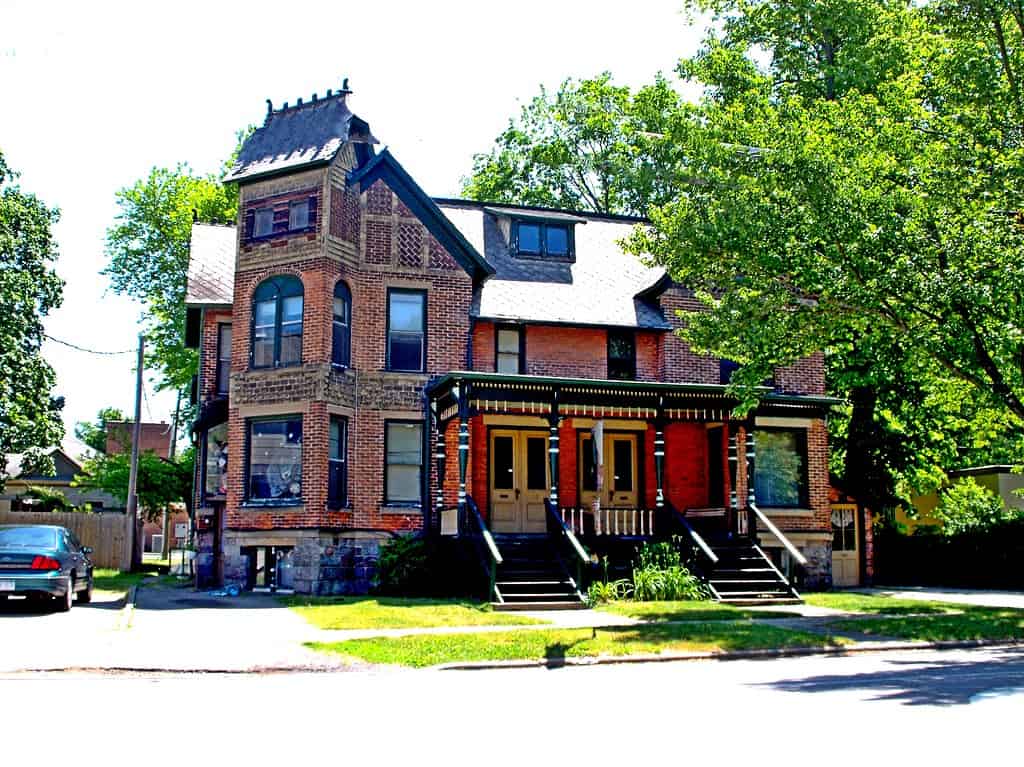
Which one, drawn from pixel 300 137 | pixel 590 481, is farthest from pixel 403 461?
pixel 300 137

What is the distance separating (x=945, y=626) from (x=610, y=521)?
998cm

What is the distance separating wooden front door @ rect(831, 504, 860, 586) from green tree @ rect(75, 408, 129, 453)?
56344 mm

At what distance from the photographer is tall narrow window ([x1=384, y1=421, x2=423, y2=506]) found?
24.7 metres

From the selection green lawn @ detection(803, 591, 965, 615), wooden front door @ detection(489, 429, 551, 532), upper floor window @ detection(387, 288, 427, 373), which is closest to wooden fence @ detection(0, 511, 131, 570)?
upper floor window @ detection(387, 288, 427, 373)

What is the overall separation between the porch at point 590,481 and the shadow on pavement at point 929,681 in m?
8.73

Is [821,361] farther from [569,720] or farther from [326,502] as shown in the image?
[569,720]

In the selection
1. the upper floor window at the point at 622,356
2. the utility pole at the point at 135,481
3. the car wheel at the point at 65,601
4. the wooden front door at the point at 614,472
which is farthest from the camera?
the utility pole at the point at 135,481

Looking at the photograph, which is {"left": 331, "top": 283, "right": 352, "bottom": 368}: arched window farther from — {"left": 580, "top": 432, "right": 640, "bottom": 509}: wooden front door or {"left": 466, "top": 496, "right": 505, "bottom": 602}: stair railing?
{"left": 580, "top": 432, "right": 640, "bottom": 509}: wooden front door

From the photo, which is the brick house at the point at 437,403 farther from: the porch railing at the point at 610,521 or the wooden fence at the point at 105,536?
the wooden fence at the point at 105,536

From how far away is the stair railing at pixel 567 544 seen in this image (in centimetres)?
2125

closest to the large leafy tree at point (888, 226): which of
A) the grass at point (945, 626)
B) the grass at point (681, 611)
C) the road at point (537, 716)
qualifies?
the grass at point (945, 626)

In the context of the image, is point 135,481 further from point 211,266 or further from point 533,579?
point 533,579

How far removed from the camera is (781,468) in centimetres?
2706

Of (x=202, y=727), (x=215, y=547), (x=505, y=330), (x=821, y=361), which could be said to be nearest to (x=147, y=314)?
(x=215, y=547)
